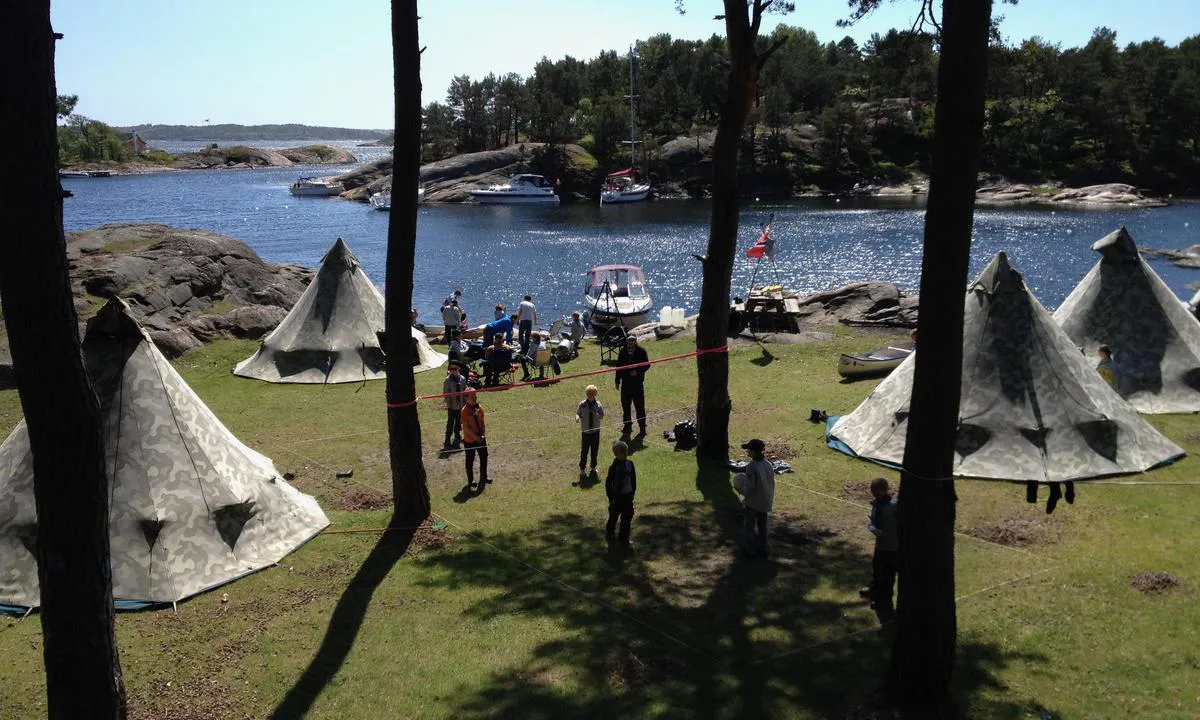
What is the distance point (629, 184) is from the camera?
358 feet

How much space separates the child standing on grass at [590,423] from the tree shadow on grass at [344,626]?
365cm

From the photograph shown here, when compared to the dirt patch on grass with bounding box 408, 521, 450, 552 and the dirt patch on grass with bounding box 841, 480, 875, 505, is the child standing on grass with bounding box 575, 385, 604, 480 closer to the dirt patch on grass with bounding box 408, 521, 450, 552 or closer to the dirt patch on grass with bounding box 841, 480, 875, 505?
the dirt patch on grass with bounding box 408, 521, 450, 552

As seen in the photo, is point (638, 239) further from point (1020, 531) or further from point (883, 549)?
point (883, 549)

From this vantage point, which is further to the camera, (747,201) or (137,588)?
(747,201)

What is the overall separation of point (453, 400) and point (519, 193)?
95.3m

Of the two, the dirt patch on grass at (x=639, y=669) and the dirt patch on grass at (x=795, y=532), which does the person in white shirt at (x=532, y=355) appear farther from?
the dirt patch on grass at (x=639, y=669)

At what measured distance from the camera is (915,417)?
8992 mm

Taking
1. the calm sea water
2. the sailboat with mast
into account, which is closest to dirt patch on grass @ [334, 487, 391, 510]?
the calm sea water

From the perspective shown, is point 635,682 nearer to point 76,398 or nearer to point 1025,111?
point 76,398

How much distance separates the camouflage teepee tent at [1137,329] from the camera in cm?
1953

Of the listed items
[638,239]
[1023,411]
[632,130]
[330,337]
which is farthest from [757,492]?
[632,130]

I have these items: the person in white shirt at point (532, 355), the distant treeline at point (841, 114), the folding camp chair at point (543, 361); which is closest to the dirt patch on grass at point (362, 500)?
the person in white shirt at point (532, 355)

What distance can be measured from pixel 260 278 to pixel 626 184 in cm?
8019

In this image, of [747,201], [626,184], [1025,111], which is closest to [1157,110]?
[1025,111]
